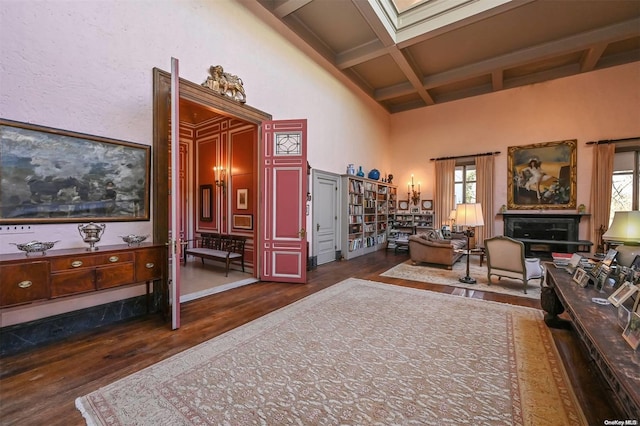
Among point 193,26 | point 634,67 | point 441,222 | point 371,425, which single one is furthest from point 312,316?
point 634,67

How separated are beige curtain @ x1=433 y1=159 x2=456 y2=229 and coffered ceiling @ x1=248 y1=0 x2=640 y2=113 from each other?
2678 mm

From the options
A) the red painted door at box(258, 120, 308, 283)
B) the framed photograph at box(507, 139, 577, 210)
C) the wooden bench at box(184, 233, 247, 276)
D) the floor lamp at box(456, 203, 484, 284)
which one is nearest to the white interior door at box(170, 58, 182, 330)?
the red painted door at box(258, 120, 308, 283)

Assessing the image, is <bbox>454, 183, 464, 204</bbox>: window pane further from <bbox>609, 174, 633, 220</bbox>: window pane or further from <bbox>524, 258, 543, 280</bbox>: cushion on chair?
<bbox>524, 258, 543, 280</bbox>: cushion on chair

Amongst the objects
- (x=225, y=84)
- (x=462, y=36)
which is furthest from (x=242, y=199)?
(x=462, y=36)

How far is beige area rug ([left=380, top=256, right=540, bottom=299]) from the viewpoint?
14.6ft

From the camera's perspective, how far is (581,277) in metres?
2.53

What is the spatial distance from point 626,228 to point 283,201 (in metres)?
4.32

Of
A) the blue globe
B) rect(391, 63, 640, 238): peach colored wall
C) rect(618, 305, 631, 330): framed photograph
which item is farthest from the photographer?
the blue globe

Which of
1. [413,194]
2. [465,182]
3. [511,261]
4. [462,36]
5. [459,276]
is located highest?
[462,36]

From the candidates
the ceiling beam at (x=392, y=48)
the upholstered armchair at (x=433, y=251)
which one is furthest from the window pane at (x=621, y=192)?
the ceiling beam at (x=392, y=48)

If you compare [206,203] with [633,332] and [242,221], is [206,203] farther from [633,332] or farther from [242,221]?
[633,332]

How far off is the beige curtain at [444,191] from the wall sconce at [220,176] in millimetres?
6900

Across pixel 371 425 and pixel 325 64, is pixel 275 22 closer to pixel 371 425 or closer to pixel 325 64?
pixel 325 64

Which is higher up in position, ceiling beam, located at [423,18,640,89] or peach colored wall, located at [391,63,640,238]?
ceiling beam, located at [423,18,640,89]
